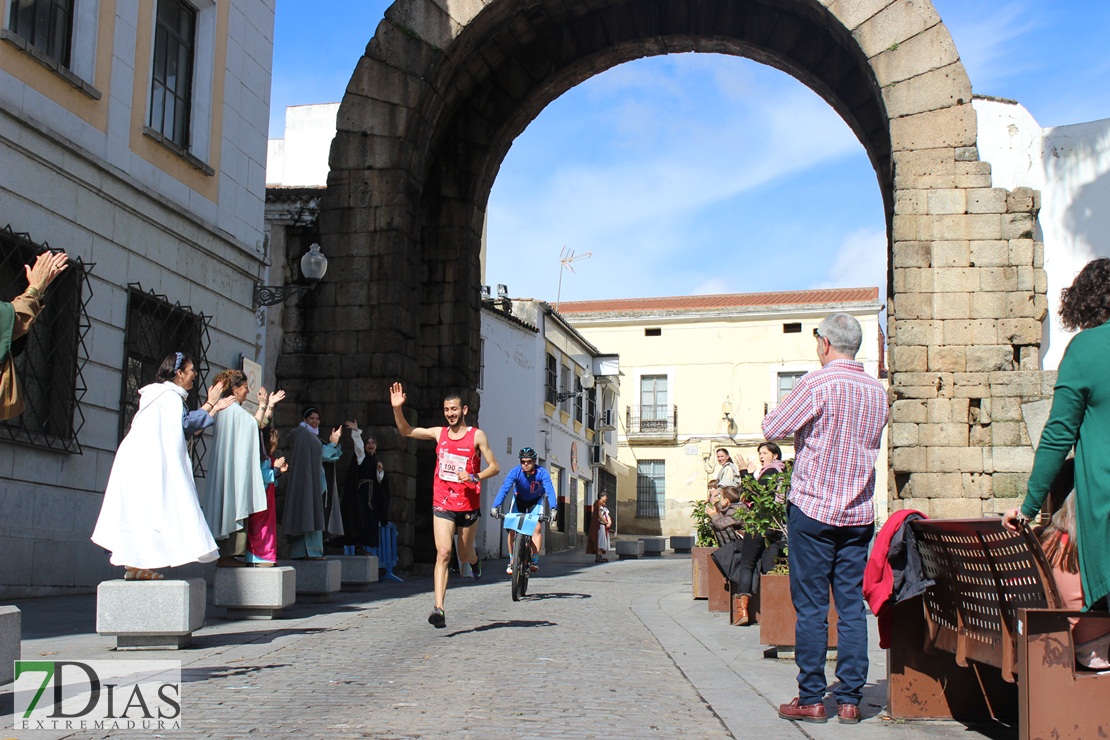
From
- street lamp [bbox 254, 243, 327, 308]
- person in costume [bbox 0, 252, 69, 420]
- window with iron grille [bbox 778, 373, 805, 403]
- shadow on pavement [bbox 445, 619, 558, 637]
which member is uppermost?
window with iron grille [bbox 778, 373, 805, 403]

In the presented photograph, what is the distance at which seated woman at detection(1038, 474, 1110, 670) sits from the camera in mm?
3990

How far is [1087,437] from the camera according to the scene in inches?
162

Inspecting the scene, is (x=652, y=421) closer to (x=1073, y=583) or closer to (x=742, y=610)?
(x=742, y=610)

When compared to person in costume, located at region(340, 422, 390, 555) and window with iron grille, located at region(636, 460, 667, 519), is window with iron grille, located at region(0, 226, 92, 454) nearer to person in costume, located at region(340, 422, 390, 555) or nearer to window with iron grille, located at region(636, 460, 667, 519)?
person in costume, located at region(340, 422, 390, 555)

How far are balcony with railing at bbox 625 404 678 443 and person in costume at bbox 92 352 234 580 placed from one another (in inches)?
1461

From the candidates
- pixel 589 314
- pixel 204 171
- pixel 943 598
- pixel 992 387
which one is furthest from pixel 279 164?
pixel 943 598

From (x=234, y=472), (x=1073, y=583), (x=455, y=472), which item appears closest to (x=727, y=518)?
(x=455, y=472)

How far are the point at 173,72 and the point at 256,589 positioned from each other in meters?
6.56

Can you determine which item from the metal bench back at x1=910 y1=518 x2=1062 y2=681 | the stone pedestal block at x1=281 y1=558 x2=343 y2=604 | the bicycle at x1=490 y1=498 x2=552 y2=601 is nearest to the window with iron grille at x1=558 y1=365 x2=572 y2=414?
the bicycle at x1=490 y1=498 x2=552 y2=601

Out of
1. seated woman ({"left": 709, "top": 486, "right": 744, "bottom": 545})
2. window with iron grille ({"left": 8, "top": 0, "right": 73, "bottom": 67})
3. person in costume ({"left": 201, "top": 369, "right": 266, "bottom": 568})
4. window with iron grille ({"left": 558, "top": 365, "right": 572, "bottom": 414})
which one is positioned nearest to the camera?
person in costume ({"left": 201, "top": 369, "right": 266, "bottom": 568})

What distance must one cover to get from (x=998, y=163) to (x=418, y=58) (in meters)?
7.97

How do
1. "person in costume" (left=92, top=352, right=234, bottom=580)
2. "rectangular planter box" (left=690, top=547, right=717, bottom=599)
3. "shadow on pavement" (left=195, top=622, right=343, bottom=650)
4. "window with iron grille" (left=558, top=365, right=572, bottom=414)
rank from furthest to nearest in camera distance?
"window with iron grille" (left=558, top=365, right=572, bottom=414)
"rectangular planter box" (left=690, top=547, right=717, bottom=599)
"shadow on pavement" (left=195, top=622, right=343, bottom=650)
"person in costume" (left=92, top=352, right=234, bottom=580)

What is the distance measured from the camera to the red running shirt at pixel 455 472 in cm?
872

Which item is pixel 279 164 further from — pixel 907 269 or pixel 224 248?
pixel 907 269
